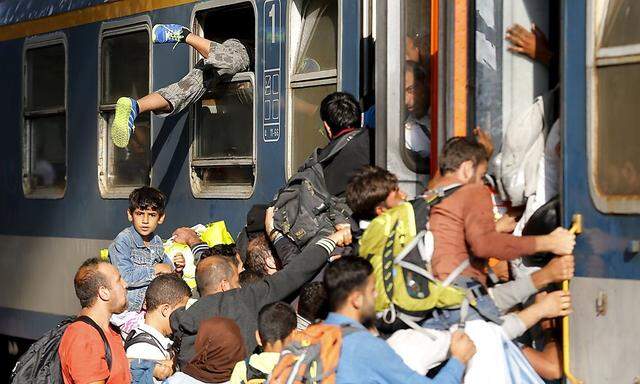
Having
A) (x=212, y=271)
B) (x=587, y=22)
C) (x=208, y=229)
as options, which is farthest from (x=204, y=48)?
(x=587, y=22)

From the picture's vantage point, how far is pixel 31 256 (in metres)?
9.63

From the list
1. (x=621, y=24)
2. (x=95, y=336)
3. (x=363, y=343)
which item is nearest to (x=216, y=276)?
(x=95, y=336)

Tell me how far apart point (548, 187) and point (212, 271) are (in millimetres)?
1991

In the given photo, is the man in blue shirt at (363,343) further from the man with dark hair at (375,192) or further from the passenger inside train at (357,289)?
the man with dark hair at (375,192)

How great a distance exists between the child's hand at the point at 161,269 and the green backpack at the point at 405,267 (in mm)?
2409

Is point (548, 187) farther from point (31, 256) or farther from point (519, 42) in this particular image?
point (31, 256)

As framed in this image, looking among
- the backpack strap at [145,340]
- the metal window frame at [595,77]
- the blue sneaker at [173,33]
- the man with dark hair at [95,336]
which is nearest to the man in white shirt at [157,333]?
the backpack strap at [145,340]

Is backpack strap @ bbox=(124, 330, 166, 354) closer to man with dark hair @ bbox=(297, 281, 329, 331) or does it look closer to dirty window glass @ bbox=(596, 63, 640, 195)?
man with dark hair @ bbox=(297, 281, 329, 331)

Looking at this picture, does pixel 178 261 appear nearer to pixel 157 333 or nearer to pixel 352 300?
pixel 157 333

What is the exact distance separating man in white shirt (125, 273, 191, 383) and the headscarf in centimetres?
53

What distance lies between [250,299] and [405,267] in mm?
1382

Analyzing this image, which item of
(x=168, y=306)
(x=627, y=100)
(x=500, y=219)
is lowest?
(x=168, y=306)

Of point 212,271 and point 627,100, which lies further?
point 212,271

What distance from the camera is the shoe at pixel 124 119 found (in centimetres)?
790
